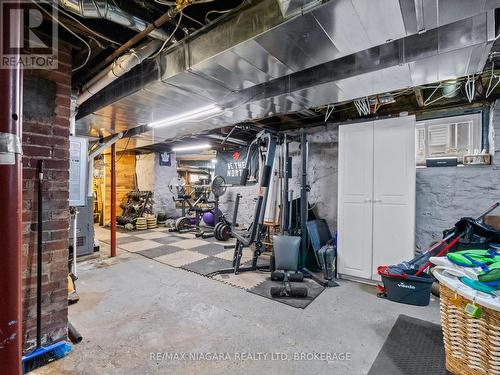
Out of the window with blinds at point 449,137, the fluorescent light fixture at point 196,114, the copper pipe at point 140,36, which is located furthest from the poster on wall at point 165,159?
the window with blinds at point 449,137

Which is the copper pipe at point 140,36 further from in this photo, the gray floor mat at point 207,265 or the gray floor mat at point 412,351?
the gray floor mat at point 207,265

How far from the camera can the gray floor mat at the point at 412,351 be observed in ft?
5.67

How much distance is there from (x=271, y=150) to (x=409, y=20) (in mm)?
2402

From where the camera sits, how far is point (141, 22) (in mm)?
1746

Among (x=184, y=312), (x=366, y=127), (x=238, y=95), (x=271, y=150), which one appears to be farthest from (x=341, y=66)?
(x=184, y=312)

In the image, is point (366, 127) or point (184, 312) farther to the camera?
point (366, 127)

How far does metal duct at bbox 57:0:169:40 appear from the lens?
1.45 metres

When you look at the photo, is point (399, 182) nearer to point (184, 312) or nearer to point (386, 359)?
point (386, 359)

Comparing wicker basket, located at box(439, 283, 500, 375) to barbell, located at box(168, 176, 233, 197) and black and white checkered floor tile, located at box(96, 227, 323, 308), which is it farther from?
barbell, located at box(168, 176, 233, 197)

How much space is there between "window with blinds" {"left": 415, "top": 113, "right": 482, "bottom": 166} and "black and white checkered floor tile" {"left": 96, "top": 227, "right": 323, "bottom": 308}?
96.9 inches

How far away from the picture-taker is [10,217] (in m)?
1.05

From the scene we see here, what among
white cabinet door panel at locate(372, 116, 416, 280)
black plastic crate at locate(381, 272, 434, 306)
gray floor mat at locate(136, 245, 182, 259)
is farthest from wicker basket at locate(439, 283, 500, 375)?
gray floor mat at locate(136, 245, 182, 259)

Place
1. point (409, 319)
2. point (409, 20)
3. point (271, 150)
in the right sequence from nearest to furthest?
point (409, 20)
point (409, 319)
point (271, 150)

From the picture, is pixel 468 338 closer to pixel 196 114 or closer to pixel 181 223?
pixel 196 114
